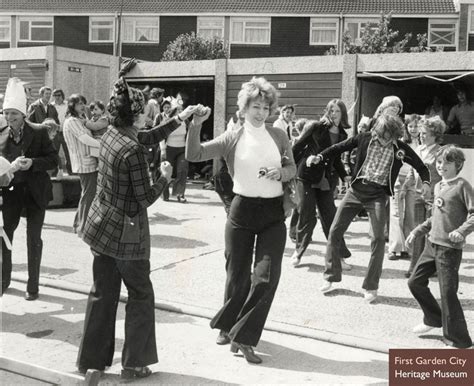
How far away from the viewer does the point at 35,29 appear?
3625 cm

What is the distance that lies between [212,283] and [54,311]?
172cm

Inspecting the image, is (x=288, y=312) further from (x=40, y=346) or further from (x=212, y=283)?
(x=40, y=346)

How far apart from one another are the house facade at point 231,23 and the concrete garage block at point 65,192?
72.1ft

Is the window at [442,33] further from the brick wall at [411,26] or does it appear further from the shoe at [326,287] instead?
the shoe at [326,287]

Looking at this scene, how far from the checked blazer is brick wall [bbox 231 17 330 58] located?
96.4 feet

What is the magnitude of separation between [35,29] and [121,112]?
34265 mm

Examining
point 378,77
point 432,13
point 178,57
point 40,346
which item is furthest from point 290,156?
point 432,13

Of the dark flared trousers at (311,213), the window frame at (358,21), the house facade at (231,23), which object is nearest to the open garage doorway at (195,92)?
the house facade at (231,23)

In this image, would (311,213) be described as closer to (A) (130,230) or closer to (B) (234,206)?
(B) (234,206)

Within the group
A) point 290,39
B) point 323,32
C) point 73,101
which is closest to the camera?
point 73,101

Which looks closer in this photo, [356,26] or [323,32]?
[356,26]

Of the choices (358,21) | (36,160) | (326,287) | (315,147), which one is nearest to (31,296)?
(36,160)

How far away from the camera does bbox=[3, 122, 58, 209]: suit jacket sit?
6.44m

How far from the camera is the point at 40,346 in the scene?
16.9ft
